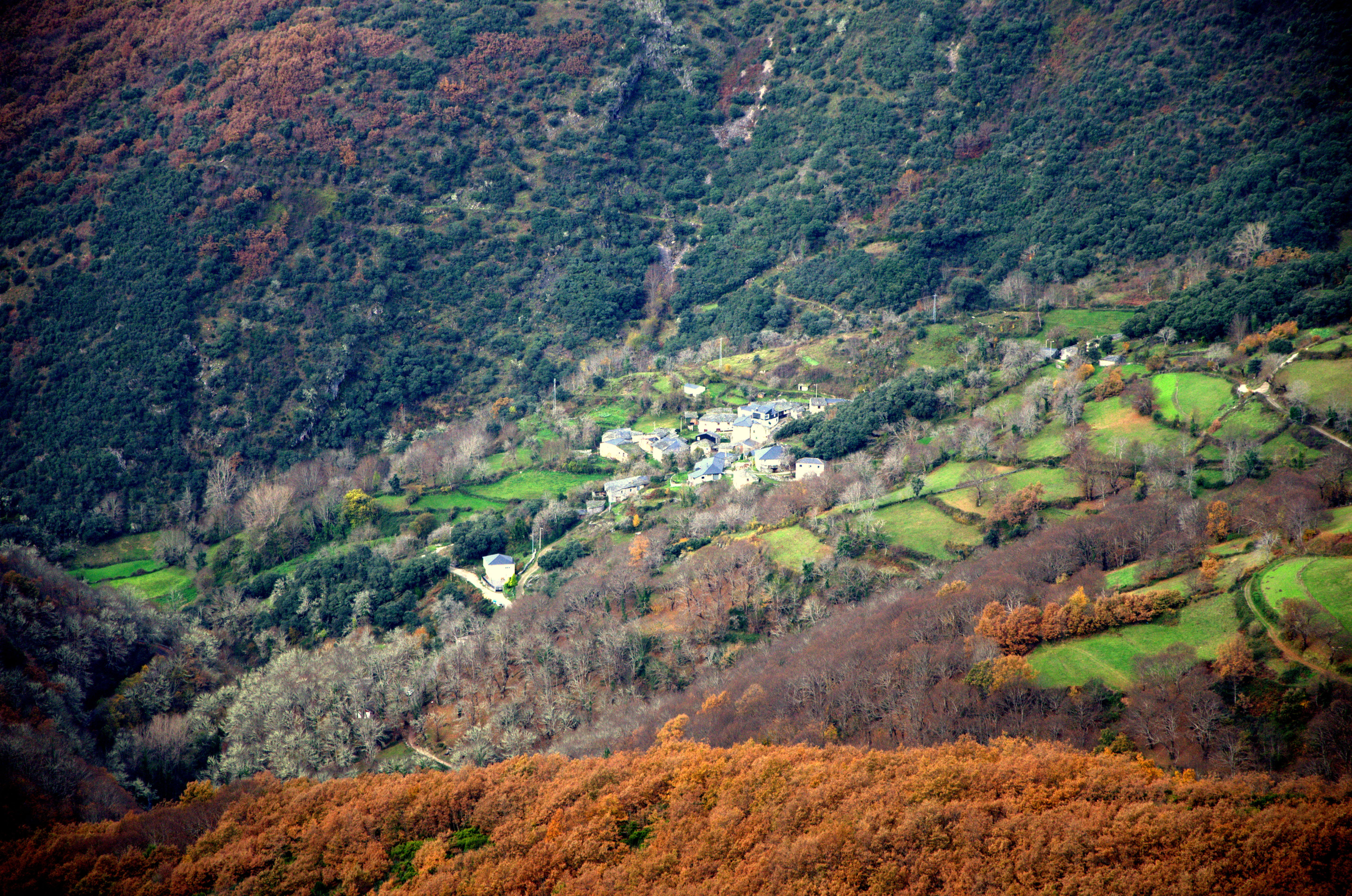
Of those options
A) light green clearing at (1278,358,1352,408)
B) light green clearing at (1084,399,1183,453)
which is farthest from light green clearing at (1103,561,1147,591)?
light green clearing at (1278,358,1352,408)

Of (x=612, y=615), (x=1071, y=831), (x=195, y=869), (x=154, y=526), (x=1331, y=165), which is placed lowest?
(x=154, y=526)

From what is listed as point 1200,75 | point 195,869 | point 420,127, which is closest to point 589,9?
point 420,127

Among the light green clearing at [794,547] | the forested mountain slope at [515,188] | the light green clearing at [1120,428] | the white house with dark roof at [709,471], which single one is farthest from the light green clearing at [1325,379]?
the white house with dark roof at [709,471]

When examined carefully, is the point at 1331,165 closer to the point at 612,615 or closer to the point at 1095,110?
the point at 1095,110

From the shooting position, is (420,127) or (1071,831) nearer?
(1071,831)

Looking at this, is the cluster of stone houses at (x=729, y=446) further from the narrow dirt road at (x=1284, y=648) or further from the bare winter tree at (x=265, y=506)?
the narrow dirt road at (x=1284, y=648)

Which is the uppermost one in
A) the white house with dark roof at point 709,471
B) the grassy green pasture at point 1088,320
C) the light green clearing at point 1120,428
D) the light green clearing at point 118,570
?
the light green clearing at point 1120,428
